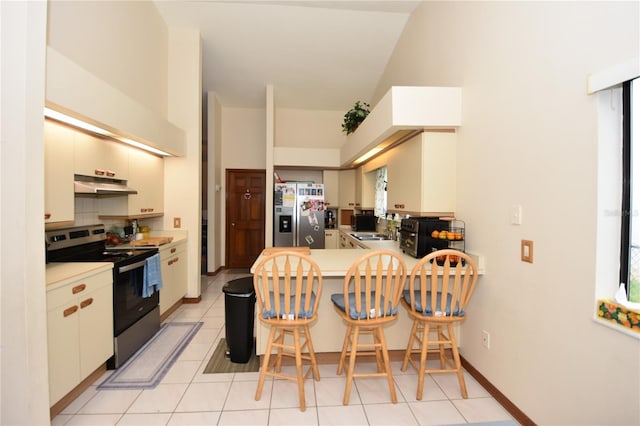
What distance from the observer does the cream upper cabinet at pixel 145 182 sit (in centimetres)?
307

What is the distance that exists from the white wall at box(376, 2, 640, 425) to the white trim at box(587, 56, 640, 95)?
0.05 meters

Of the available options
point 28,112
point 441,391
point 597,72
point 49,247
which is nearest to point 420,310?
point 441,391

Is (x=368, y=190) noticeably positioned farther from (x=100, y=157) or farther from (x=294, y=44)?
(x=100, y=157)

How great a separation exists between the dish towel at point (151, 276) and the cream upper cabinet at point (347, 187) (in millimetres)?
3370

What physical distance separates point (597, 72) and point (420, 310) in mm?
1576

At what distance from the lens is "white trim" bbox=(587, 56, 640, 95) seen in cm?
116

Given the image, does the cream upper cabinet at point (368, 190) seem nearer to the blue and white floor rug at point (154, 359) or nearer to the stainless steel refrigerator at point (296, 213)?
the stainless steel refrigerator at point (296, 213)

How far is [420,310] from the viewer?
6.56ft

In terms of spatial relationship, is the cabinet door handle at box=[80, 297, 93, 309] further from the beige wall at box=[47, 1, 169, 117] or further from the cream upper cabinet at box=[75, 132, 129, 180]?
the beige wall at box=[47, 1, 169, 117]

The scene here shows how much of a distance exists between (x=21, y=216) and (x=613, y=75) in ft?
8.99

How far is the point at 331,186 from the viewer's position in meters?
5.48

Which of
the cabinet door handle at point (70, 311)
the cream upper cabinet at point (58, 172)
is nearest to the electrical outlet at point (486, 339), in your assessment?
the cabinet door handle at point (70, 311)

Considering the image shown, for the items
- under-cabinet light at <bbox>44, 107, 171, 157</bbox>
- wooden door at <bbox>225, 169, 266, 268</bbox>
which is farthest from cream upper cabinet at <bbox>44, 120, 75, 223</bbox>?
wooden door at <bbox>225, 169, 266, 268</bbox>

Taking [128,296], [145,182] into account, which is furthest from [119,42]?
[128,296]
